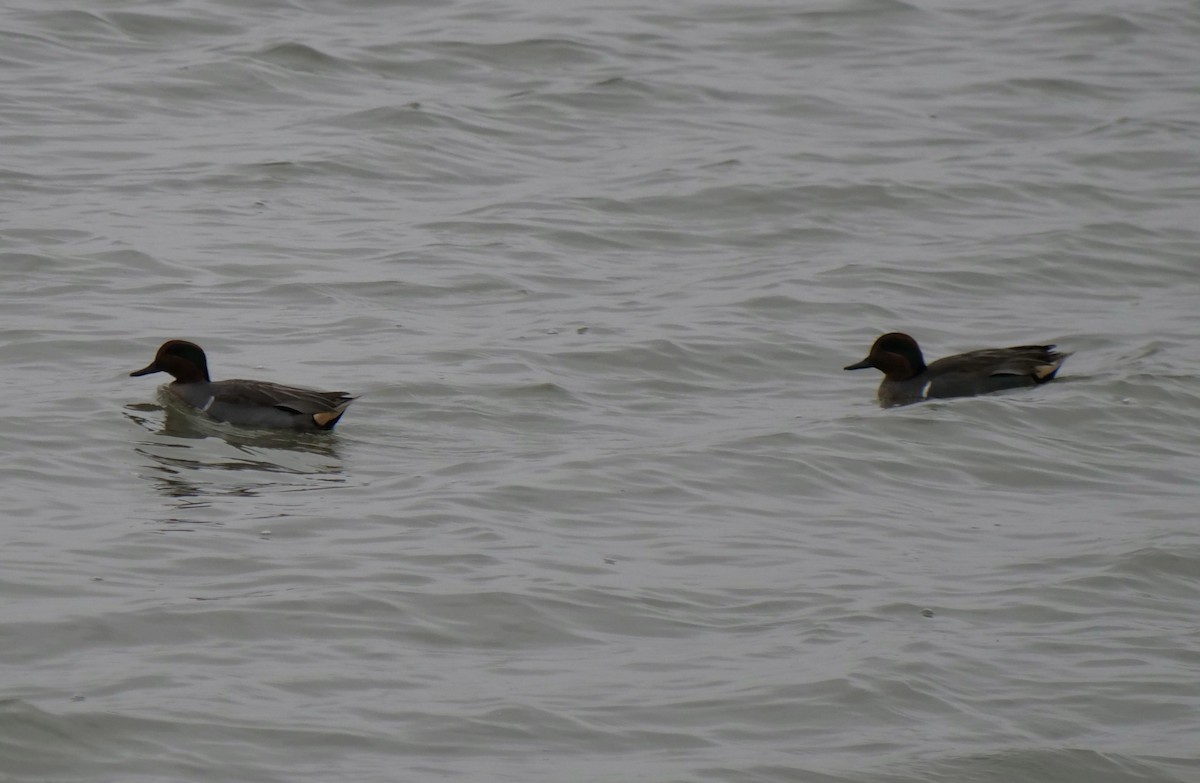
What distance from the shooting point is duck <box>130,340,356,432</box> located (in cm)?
985

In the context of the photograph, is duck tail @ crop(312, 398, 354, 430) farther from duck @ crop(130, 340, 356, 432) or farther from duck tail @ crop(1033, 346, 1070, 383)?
duck tail @ crop(1033, 346, 1070, 383)

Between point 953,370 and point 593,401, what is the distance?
7.26 ft

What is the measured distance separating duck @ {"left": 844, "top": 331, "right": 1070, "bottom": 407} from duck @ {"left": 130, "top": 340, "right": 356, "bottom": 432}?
3187 millimetres

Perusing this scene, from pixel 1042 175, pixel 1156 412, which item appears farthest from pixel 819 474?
pixel 1042 175

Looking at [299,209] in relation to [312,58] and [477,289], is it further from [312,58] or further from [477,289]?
[312,58]

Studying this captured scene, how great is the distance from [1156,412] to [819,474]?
255 centimetres

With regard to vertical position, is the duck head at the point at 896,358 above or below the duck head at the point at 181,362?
below

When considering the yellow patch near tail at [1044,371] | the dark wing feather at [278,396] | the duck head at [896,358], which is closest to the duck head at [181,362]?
the dark wing feather at [278,396]

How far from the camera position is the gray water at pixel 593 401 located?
6410 mm

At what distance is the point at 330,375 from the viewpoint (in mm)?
10938

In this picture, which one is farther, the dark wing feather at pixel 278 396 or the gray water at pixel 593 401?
the dark wing feather at pixel 278 396

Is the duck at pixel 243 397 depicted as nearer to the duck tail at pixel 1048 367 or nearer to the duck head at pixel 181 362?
the duck head at pixel 181 362

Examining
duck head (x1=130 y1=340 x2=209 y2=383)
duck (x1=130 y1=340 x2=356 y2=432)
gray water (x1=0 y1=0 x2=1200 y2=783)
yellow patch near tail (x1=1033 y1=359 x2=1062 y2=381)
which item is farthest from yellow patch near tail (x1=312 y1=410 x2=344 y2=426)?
yellow patch near tail (x1=1033 y1=359 x2=1062 y2=381)

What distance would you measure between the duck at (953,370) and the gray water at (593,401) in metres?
0.19
